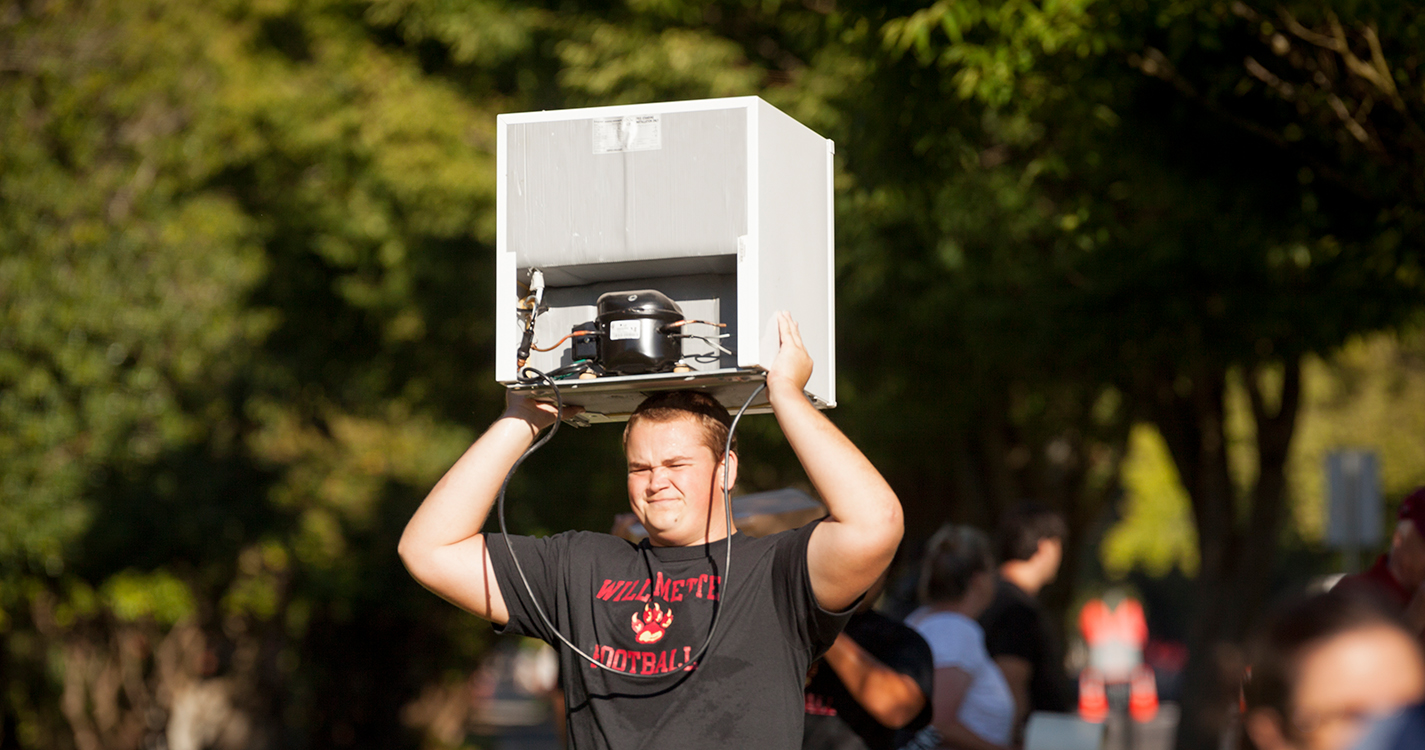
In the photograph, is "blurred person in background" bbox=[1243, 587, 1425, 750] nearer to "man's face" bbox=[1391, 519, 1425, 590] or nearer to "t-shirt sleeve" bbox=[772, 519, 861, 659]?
"t-shirt sleeve" bbox=[772, 519, 861, 659]

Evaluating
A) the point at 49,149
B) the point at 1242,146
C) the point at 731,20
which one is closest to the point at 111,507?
the point at 49,149

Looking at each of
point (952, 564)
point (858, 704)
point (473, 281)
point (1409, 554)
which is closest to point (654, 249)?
point (858, 704)

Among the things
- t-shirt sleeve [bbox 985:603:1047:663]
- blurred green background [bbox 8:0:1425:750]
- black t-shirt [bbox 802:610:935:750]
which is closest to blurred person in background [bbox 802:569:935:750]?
black t-shirt [bbox 802:610:935:750]

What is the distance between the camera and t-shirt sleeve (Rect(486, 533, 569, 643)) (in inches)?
116

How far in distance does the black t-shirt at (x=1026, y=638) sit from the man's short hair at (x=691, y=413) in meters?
2.76

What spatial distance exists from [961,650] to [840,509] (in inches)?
87.1

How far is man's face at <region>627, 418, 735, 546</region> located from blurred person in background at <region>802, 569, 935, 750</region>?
0.79 metres

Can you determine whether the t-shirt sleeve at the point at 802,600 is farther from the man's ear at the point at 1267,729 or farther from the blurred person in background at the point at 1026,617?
the blurred person in background at the point at 1026,617

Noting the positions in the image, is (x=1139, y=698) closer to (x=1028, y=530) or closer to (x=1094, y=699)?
(x=1094, y=699)

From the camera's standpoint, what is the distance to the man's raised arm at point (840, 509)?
2.57m

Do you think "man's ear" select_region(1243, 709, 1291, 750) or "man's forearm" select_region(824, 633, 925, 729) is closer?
"man's ear" select_region(1243, 709, 1291, 750)

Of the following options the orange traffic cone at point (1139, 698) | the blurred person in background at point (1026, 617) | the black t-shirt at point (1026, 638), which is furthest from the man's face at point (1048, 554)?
the orange traffic cone at point (1139, 698)

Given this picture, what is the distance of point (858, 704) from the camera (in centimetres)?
368

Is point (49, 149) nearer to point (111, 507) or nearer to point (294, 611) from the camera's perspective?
point (111, 507)
